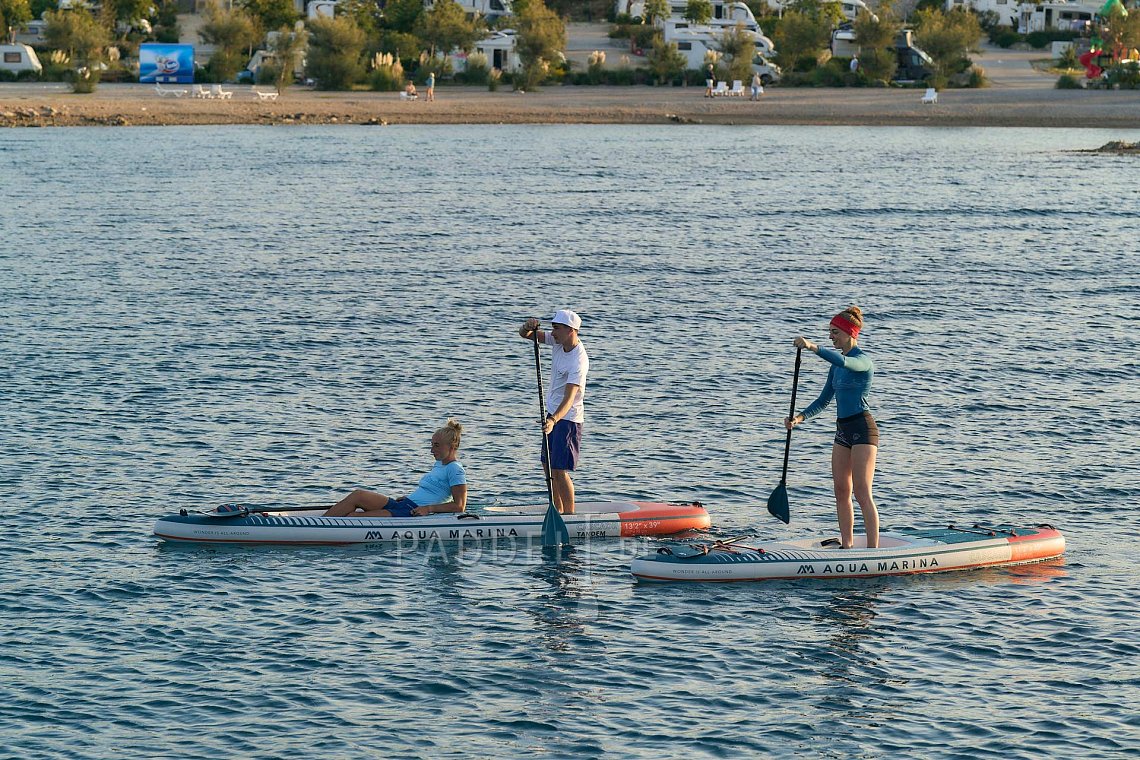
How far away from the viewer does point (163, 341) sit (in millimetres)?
32781

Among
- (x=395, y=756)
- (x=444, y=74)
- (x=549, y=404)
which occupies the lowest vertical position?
(x=395, y=756)

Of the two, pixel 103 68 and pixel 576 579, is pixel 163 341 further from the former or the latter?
pixel 103 68

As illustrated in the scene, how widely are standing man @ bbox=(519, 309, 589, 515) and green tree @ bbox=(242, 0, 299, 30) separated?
9244 centimetres

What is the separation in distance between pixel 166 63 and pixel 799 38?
42.8 meters

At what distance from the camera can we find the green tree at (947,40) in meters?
98.4

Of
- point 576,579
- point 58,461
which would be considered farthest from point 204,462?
point 576,579

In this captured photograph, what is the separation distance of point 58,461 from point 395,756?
11460mm

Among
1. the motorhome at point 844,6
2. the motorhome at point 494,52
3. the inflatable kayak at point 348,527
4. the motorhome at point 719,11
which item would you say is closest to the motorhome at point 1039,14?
the motorhome at point 844,6

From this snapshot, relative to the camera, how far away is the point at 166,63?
99312mm

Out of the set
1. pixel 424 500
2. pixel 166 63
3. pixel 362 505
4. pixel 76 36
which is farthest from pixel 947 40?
pixel 362 505

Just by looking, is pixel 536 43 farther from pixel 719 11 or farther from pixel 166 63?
pixel 719 11

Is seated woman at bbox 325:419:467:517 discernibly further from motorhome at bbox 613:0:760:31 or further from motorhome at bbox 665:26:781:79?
motorhome at bbox 613:0:760:31

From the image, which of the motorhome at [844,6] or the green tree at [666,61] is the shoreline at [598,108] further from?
the motorhome at [844,6]

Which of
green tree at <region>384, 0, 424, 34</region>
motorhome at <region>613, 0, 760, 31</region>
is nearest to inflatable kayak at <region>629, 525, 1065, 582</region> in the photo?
green tree at <region>384, 0, 424, 34</region>
